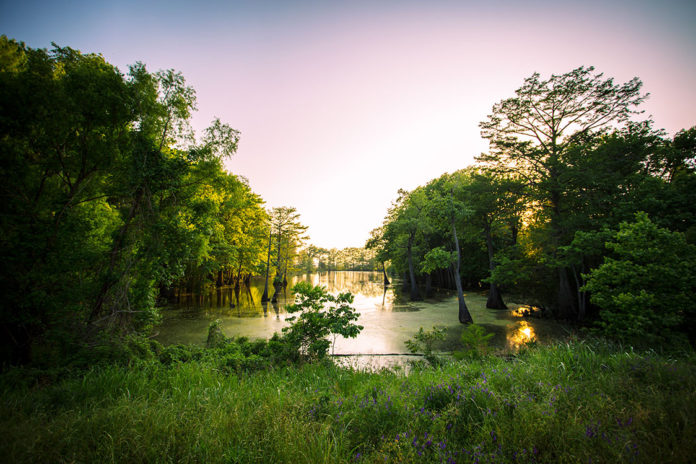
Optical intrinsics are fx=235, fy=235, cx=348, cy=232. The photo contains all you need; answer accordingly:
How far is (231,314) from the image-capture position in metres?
16.7

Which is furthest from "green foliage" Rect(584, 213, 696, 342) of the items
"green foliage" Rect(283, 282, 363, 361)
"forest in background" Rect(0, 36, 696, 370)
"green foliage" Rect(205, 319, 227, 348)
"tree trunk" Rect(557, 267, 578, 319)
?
"green foliage" Rect(205, 319, 227, 348)

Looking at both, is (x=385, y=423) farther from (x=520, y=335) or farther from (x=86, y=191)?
(x=520, y=335)

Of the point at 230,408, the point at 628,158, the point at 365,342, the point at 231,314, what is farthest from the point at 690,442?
the point at 231,314

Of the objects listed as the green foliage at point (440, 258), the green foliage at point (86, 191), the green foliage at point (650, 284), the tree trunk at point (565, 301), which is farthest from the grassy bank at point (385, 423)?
the tree trunk at point (565, 301)

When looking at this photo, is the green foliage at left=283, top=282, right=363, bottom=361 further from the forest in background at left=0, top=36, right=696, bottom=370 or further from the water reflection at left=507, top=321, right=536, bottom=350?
the water reflection at left=507, top=321, right=536, bottom=350

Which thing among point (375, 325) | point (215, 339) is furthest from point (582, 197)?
point (215, 339)

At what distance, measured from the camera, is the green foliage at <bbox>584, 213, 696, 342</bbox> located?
6.03m

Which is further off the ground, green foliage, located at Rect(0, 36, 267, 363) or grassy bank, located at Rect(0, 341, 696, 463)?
green foliage, located at Rect(0, 36, 267, 363)

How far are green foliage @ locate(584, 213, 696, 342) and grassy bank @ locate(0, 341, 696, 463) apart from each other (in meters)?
2.94

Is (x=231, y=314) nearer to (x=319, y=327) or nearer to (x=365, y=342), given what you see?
(x=365, y=342)

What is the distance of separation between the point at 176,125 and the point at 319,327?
27.1 feet

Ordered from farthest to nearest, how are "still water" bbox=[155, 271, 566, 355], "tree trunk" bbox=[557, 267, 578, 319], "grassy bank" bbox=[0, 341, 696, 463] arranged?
1. "tree trunk" bbox=[557, 267, 578, 319]
2. "still water" bbox=[155, 271, 566, 355]
3. "grassy bank" bbox=[0, 341, 696, 463]

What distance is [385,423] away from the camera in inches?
111

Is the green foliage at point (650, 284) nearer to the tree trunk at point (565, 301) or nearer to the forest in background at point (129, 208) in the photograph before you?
the forest in background at point (129, 208)
